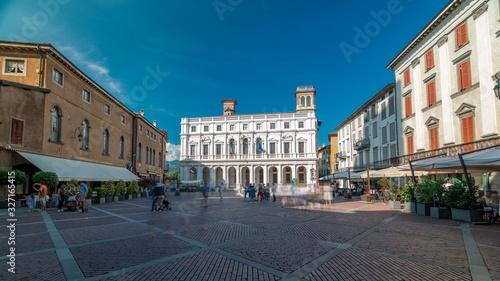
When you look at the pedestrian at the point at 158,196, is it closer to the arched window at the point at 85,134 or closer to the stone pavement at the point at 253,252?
the stone pavement at the point at 253,252

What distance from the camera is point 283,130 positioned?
56438 millimetres

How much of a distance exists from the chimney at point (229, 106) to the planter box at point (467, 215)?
54.3 m

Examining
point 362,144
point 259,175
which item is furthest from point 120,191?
point 259,175

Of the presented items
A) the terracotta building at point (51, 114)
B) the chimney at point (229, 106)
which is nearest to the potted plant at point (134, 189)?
the terracotta building at point (51, 114)

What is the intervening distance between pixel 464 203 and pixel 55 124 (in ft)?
74.4

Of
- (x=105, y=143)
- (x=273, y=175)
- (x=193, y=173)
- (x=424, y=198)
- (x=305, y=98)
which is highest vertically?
(x=305, y=98)

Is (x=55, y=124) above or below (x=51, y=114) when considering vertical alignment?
below

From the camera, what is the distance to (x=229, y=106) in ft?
205

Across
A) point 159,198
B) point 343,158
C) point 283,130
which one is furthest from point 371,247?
point 283,130

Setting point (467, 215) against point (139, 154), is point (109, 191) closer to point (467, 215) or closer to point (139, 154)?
point (139, 154)

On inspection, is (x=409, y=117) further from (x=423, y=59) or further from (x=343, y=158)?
(x=343, y=158)

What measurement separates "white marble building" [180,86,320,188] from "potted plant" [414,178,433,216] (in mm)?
41685

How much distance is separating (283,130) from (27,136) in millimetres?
45754

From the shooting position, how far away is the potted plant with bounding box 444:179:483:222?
9.42 metres
